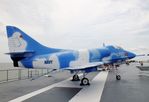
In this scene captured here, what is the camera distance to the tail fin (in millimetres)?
16225

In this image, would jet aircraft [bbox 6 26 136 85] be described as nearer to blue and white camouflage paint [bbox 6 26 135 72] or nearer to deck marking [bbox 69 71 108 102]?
blue and white camouflage paint [bbox 6 26 135 72]

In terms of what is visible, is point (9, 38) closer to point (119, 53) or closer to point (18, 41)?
point (18, 41)

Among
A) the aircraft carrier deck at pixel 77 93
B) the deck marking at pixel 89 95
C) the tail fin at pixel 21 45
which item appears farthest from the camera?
the tail fin at pixel 21 45

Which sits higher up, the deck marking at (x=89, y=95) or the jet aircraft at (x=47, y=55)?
the jet aircraft at (x=47, y=55)

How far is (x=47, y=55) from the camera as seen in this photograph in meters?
16.7

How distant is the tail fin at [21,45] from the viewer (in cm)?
1623

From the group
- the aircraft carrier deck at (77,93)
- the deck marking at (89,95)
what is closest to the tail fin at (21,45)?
the aircraft carrier deck at (77,93)

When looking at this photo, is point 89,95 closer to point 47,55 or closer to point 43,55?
point 47,55

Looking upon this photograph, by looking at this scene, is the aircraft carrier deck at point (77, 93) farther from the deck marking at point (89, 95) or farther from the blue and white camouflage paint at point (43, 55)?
the blue and white camouflage paint at point (43, 55)

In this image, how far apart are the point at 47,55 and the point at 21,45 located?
2.42 m

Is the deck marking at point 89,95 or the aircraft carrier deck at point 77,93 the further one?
the aircraft carrier deck at point 77,93

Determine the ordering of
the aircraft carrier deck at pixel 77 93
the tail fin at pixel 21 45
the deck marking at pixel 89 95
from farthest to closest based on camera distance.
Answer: the tail fin at pixel 21 45 < the aircraft carrier deck at pixel 77 93 < the deck marking at pixel 89 95

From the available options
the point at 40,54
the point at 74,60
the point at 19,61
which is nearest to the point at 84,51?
the point at 74,60

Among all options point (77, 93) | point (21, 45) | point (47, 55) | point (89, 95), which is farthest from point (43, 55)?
point (89, 95)
